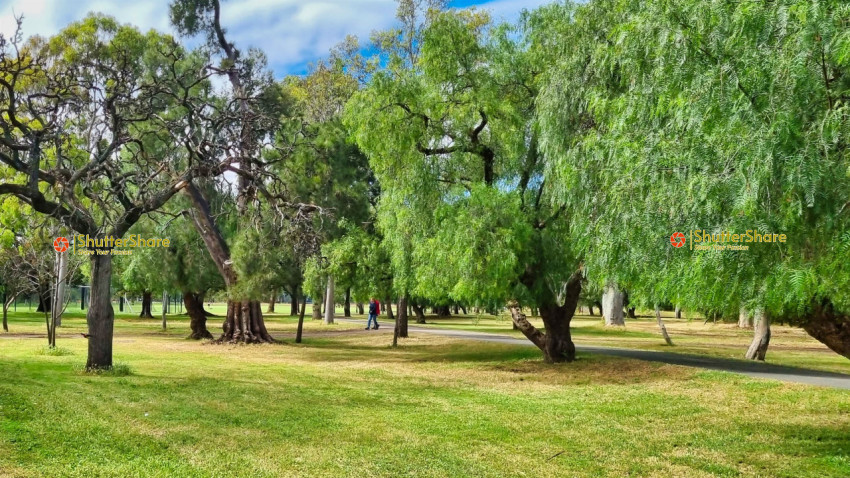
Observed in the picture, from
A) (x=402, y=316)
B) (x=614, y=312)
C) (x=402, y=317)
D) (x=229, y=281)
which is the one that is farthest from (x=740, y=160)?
(x=614, y=312)

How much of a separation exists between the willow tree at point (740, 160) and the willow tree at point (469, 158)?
303 inches

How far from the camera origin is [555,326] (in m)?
17.5

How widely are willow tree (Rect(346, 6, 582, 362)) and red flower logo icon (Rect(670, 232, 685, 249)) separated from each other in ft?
27.2

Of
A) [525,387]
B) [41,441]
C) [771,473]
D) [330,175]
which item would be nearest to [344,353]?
[330,175]

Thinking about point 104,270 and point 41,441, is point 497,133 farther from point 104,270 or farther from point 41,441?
point 41,441

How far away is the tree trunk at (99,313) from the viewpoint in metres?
13.3

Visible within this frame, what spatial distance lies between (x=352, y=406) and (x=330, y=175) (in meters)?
16.1

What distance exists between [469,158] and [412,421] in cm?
920

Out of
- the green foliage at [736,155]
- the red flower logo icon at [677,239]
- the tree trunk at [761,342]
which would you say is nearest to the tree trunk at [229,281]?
the tree trunk at [761,342]

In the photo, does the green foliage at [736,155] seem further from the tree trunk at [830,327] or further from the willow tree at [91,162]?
the willow tree at [91,162]

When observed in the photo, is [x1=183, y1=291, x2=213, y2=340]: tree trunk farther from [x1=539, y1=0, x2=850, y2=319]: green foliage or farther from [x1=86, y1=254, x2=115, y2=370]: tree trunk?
[x1=539, y1=0, x2=850, y2=319]: green foliage

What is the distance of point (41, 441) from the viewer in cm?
730

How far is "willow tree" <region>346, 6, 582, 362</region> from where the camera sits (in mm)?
15156

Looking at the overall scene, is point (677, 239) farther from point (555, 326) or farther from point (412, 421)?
point (555, 326)
